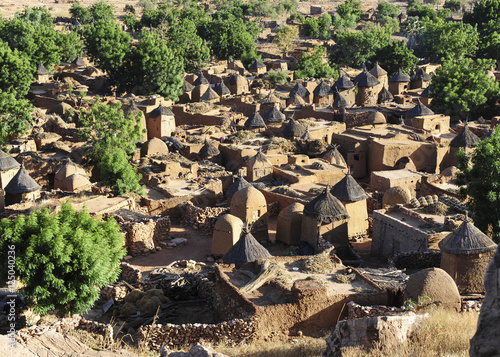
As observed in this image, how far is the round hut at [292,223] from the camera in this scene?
24.0m

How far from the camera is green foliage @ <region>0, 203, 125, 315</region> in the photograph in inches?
662

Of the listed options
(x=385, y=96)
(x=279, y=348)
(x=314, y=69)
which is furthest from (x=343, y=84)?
(x=279, y=348)

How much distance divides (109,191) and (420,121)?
716 inches

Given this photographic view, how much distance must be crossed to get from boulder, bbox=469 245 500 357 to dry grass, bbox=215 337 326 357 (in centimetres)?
730

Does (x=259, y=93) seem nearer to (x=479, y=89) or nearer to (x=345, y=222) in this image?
(x=479, y=89)

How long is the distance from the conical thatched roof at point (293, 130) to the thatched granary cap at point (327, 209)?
1284 centimetres

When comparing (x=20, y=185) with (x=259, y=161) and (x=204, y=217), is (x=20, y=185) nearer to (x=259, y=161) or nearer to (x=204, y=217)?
(x=204, y=217)

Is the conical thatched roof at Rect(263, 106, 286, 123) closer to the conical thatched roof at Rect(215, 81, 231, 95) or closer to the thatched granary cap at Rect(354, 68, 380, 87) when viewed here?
the conical thatched roof at Rect(215, 81, 231, 95)

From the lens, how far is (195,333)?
53.2 feet

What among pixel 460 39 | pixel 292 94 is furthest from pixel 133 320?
pixel 460 39

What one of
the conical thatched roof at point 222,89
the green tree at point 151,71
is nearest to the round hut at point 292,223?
the conical thatched roof at point 222,89

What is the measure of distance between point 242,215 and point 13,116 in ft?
57.5

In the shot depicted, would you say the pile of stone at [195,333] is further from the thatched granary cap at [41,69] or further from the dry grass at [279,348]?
the thatched granary cap at [41,69]

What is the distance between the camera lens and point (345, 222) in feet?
76.5
